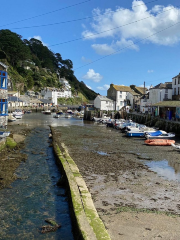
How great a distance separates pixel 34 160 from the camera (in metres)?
16.1

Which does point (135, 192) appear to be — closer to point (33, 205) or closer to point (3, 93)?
point (33, 205)

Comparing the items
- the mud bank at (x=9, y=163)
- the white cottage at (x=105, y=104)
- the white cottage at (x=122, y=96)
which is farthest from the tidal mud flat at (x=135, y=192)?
the white cottage at (x=122, y=96)

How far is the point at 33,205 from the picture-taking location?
9.05m

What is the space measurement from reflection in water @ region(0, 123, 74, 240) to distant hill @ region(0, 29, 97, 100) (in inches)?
2382

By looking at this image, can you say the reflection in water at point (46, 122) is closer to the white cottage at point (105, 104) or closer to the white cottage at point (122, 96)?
the white cottage at point (105, 104)

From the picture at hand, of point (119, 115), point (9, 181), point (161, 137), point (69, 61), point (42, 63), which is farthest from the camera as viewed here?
point (69, 61)

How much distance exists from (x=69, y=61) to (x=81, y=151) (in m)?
149

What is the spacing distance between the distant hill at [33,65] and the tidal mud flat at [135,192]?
195 feet

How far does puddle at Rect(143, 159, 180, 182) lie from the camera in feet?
43.0

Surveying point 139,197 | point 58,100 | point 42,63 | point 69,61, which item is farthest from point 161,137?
point 69,61

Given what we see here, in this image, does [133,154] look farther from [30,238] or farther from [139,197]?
[30,238]

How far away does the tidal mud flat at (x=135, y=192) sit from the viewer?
7.11 m

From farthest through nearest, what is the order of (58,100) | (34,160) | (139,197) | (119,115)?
(58,100), (119,115), (34,160), (139,197)

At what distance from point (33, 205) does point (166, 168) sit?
9.44 metres
